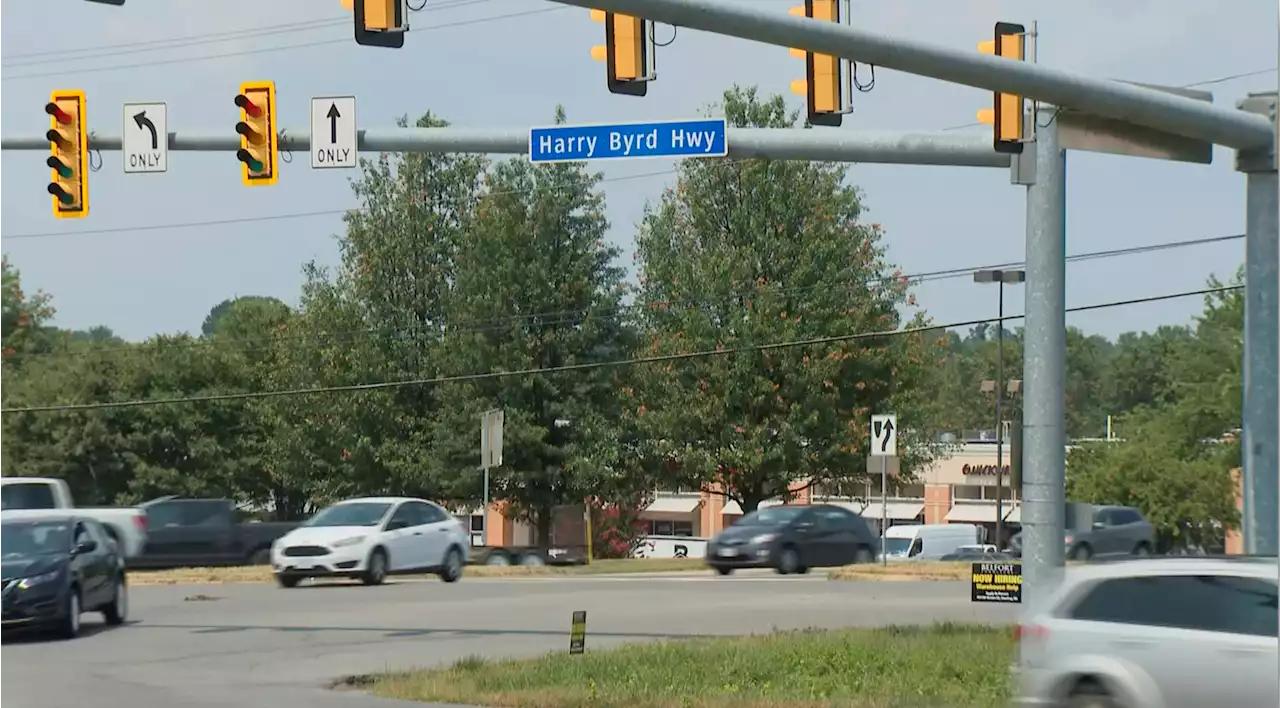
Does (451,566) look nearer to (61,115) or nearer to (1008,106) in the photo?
(61,115)

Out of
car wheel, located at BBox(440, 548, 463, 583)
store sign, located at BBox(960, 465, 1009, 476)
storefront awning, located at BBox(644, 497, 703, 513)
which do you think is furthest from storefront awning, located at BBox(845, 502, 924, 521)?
car wheel, located at BBox(440, 548, 463, 583)

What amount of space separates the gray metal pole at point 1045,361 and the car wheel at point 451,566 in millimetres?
17223

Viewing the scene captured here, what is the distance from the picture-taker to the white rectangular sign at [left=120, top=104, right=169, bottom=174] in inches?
817

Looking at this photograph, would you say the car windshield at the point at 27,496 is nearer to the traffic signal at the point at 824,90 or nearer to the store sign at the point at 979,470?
the traffic signal at the point at 824,90

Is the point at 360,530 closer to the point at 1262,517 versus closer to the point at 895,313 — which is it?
the point at 1262,517

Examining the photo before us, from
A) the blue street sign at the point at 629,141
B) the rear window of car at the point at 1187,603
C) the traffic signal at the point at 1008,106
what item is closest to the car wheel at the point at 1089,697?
the rear window of car at the point at 1187,603

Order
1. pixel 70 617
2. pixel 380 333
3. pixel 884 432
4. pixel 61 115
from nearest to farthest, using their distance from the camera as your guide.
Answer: pixel 61 115, pixel 70 617, pixel 884 432, pixel 380 333

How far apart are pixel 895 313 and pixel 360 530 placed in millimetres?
30663

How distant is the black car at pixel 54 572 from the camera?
21234 millimetres

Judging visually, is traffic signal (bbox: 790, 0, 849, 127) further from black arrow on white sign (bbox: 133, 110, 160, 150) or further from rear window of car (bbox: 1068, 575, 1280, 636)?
black arrow on white sign (bbox: 133, 110, 160, 150)

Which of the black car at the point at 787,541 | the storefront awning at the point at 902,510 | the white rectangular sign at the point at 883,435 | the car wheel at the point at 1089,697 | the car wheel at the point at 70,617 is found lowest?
the storefront awning at the point at 902,510

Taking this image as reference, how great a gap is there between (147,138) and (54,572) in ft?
17.5

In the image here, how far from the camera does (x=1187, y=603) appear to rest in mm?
11719

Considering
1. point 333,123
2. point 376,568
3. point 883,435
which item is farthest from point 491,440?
point 333,123
